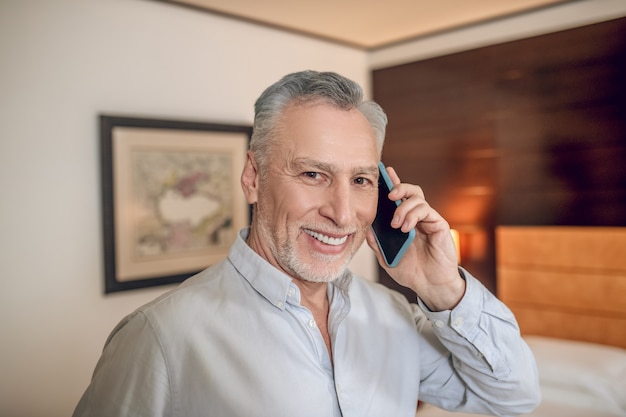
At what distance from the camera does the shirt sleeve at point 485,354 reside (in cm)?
113

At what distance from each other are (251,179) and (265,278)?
266mm

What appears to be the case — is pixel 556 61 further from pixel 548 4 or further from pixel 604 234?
pixel 604 234

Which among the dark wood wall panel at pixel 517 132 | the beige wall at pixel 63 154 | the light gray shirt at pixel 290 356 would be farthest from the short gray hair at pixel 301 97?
the dark wood wall panel at pixel 517 132

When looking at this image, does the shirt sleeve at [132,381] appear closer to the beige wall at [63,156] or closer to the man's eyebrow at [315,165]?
the man's eyebrow at [315,165]

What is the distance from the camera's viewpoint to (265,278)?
44.5 inches

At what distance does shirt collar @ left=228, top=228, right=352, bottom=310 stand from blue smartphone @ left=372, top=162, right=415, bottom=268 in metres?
0.25

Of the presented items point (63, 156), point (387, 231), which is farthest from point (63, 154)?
point (387, 231)

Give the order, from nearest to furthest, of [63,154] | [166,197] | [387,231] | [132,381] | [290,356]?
1. [132,381]
2. [290,356]
3. [387,231]
4. [63,154]
5. [166,197]

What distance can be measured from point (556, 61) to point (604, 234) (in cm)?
98

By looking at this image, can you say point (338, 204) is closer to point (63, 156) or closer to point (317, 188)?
point (317, 188)

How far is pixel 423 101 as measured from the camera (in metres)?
3.52

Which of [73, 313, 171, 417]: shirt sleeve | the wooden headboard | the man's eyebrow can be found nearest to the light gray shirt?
[73, 313, 171, 417]: shirt sleeve

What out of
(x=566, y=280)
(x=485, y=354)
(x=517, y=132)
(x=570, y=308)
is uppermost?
(x=517, y=132)

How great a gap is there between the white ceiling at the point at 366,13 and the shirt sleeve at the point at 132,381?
2.20 metres
